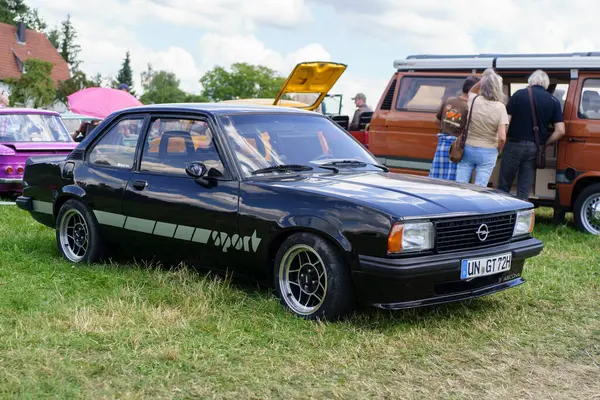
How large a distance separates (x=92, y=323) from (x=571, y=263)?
474 cm

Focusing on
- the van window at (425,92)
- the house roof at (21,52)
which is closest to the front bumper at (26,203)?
the van window at (425,92)

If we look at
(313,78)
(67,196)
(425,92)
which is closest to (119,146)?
(67,196)

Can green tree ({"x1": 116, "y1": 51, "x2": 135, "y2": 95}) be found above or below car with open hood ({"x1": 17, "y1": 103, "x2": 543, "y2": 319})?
above

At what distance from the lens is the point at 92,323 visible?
5.21m

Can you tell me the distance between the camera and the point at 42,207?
25.2 ft

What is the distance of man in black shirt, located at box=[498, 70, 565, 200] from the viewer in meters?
9.80

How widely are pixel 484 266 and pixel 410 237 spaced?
69 cm

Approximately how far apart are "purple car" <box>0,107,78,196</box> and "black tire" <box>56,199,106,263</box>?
516 centimetres

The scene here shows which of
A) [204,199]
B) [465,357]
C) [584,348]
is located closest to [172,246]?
[204,199]

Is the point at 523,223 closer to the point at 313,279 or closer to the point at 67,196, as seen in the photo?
the point at 313,279

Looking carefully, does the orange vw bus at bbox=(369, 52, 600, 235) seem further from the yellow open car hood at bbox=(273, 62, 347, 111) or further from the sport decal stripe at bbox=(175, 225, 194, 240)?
the sport decal stripe at bbox=(175, 225, 194, 240)

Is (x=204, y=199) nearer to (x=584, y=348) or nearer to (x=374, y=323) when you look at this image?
(x=374, y=323)

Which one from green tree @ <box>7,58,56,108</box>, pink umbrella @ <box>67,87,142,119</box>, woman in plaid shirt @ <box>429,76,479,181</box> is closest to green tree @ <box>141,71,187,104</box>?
green tree @ <box>7,58,56,108</box>

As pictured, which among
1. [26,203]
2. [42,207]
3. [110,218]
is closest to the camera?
[110,218]
